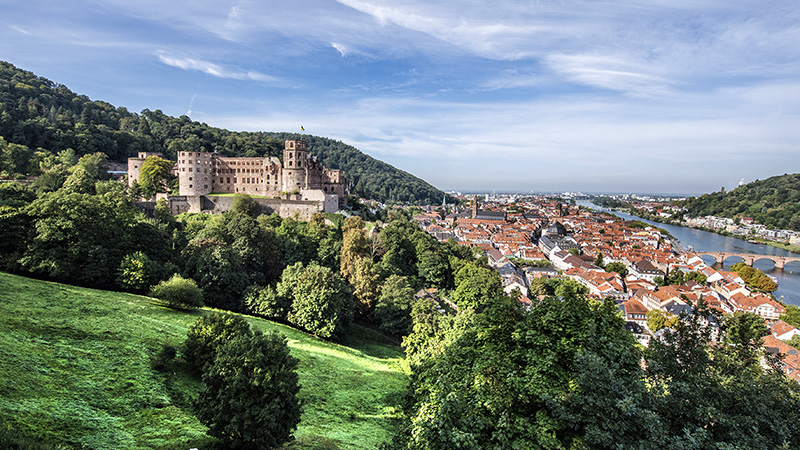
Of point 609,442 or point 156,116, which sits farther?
point 156,116

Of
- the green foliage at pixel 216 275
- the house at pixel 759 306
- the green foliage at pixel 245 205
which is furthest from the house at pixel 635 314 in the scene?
the green foliage at pixel 245 205

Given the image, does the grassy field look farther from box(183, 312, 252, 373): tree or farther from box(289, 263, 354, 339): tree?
box(289, 263, 354, 339): tree

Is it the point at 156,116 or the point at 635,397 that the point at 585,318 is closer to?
the point at 635,397

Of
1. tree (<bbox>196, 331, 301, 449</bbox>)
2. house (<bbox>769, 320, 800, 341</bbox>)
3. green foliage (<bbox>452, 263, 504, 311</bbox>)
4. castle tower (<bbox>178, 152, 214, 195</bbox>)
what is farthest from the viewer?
castle tower (<bbox>178, 152, 214, 195</bbox>)

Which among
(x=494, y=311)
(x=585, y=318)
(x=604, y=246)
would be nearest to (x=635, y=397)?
(x=585, y=318)

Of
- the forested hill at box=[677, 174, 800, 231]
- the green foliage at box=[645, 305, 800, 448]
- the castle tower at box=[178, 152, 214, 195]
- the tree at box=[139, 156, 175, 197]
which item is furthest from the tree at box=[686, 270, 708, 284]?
the forested hill at box=[677, 174, 800, 231]

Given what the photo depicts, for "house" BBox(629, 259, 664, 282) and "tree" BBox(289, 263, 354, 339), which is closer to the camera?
"tree" BBox(289, 263, 354, 339)

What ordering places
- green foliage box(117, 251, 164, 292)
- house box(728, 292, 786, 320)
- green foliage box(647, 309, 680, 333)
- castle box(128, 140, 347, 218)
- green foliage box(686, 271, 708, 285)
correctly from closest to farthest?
green foliage box(117, 251, 164, 292) < green foliage box(647, 309, 680, 333) < house box(728, 292, 786, 320) < castle box(128, 140, 347, 218) < green foliage box(686, 271, 708, 285)

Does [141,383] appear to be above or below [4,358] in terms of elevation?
below
